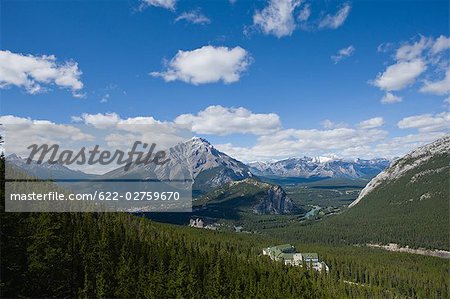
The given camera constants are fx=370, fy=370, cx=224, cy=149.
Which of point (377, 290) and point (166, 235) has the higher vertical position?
point (166, 235)

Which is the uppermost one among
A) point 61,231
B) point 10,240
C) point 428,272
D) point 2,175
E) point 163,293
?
point 2,175

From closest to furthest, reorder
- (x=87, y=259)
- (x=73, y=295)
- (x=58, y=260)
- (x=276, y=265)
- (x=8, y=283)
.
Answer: (x=8, y=283)
(x=58, y=260)
(x=73, y=295)
(x=87, y=259)
(x=276, y=265)

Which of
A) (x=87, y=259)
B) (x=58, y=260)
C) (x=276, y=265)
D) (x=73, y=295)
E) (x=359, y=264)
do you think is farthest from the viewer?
(x=359, y=264)

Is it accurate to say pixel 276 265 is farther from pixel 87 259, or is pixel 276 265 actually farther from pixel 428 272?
pixel 428 272

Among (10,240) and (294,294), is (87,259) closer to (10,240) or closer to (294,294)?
(10,240)

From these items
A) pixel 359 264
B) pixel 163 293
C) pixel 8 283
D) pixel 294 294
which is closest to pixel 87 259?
pixel 163 293

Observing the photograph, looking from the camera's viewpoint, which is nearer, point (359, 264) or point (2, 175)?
point (2, 175)

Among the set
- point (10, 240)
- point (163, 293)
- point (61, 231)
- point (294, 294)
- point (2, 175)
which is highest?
point (2, 175)

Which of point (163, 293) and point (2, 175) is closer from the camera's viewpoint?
point (2, 175)

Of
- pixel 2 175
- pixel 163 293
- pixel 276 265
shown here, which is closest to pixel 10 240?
pixel 2 175
